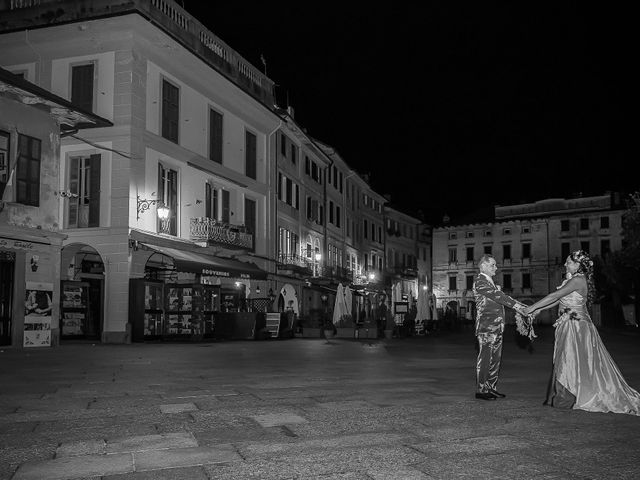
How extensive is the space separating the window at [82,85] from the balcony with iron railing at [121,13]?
162cm

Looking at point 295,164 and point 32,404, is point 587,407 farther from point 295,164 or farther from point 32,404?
point 295,164

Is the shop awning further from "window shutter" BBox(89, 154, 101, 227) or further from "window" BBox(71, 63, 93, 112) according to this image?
"window" BBox(71, 63, 93, 112)

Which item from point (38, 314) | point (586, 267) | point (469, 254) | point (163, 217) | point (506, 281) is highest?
point (469, 254)

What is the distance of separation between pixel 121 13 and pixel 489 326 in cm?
1873

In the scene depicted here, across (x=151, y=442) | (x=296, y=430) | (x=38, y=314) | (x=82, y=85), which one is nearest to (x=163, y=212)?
(x=82, y=85)

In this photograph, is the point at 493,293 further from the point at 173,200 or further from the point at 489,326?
the point at 173,200

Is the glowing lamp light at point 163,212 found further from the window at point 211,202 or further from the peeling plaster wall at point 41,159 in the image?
the peeling plaster wall at point 41,159

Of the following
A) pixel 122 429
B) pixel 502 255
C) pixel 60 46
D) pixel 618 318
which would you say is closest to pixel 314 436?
pixel 122 429

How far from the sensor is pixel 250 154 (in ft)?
107

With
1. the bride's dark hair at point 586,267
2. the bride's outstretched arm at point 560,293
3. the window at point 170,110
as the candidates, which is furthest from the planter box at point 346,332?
the bride's outstretched arm at point 560,293

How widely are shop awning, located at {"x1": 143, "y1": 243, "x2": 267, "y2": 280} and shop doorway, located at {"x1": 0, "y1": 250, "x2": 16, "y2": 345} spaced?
17.8 ft

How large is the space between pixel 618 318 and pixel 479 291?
5212cm

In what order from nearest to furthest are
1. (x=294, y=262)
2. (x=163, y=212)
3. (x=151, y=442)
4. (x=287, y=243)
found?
(x=151, y=442) < (x=163, y=212) < (x=287, y=243) < (x=294, y=262)

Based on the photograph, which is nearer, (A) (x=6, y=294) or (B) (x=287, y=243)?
(A) (x=6, y=294)
